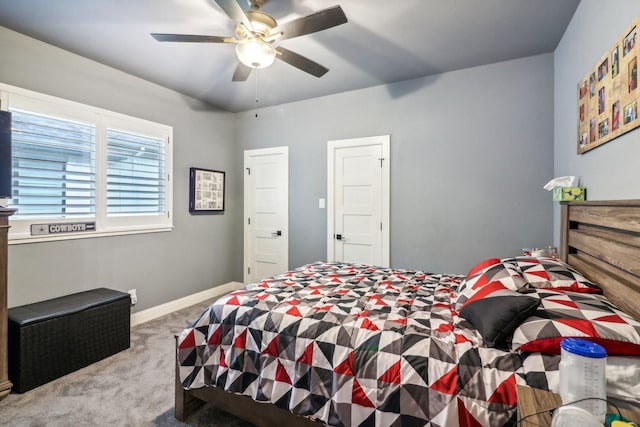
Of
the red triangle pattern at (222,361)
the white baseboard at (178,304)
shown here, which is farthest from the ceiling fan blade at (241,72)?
the white baseboard at (178,304)

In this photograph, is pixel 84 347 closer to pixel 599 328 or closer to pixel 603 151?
pixel 599 328

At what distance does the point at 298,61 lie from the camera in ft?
7.45

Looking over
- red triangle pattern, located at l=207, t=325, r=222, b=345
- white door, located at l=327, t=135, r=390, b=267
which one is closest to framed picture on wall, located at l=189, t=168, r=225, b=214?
white door, located at l=327, t=135, r=390, b=267

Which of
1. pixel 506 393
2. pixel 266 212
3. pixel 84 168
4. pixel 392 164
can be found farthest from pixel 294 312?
pixel 266 212

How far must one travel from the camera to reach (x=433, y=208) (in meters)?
3.33

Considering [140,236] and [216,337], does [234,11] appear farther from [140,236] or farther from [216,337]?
[140,236]

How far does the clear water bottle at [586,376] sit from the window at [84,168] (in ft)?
11.6

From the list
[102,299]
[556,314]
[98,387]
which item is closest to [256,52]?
[556,314]

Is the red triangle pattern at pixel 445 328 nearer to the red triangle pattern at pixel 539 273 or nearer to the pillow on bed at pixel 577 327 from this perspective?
the pillow on bed at pixel 577 327

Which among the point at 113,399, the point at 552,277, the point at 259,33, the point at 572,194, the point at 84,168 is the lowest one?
the point at 113,399

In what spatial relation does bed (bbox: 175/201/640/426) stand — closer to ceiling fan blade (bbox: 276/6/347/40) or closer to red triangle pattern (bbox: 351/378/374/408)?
red triangle pattern (bbox: 351/378/374/408)

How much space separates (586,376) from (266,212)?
3907mm

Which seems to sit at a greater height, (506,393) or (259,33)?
(259,33)

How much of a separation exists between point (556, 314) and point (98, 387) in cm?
286
